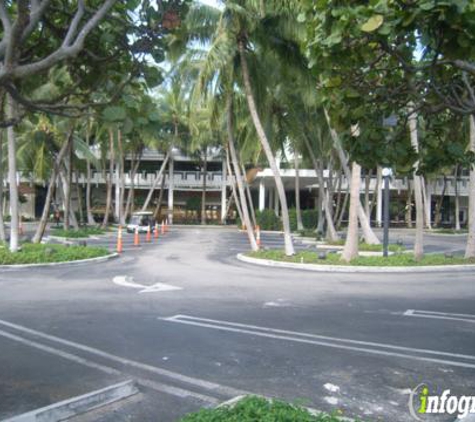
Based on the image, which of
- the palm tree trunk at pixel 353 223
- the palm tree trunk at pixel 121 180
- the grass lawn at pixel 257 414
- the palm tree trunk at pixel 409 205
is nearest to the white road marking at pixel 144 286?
the palm tree trunk at pixel 353 223

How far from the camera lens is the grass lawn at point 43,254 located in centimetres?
1614

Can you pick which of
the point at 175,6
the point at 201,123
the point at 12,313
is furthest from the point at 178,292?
the point at 201,123

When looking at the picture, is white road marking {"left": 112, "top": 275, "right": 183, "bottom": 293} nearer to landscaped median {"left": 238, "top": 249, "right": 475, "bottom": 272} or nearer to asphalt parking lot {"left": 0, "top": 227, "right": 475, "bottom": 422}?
asphalt parking lot {"left": 0, "top": 227, "right": 475, "bottom": 422}

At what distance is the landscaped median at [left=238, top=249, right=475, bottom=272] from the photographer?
16094 mm

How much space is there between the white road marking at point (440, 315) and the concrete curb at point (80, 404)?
595 cm

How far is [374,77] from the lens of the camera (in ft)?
19.4

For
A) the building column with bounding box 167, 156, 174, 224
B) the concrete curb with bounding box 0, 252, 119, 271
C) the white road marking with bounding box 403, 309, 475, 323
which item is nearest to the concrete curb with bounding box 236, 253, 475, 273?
the white road marking with bounding box 403, 309, 475, 323

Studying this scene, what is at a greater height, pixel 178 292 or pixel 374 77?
pixel 374 77

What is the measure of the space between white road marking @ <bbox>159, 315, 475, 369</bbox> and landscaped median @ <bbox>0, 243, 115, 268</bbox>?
904 cm

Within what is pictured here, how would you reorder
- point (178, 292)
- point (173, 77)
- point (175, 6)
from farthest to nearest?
1. point (173, 77)
2. point (178, 292)
3. point (175, 6)

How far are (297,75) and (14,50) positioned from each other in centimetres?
1474

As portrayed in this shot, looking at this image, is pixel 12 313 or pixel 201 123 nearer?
pixel 12 313

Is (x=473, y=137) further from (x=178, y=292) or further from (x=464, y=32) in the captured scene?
(x=464, y=32)

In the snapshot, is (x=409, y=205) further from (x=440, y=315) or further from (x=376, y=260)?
(x=440, y=315)
